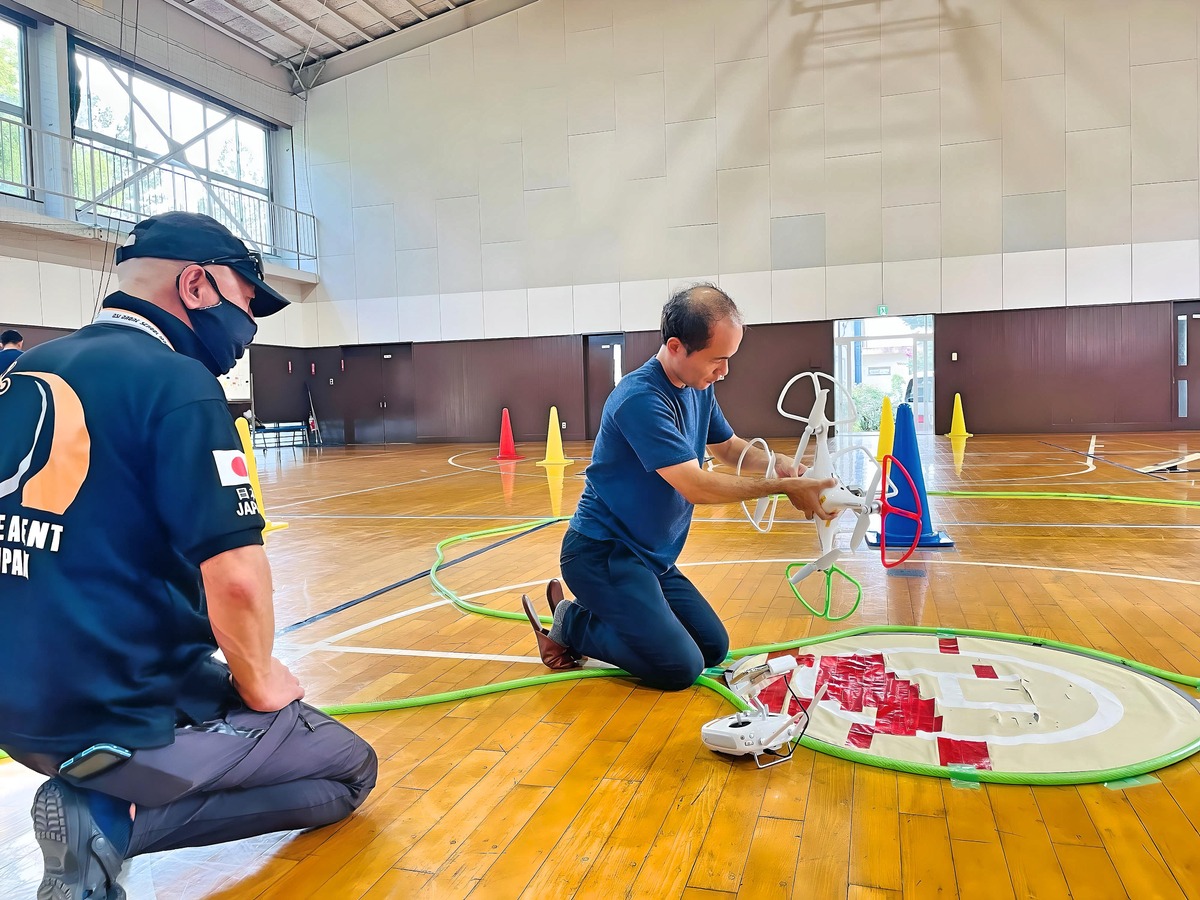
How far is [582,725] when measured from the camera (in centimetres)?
252

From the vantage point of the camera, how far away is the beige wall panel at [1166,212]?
14.1 meters

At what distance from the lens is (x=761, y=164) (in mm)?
15930

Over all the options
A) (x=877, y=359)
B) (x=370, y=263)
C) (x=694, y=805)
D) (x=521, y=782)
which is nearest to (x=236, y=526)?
(x=521, y=782)

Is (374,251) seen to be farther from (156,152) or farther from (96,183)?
(96,183)

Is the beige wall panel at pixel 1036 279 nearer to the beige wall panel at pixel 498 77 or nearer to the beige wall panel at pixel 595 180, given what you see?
the beige wall panel at pixel 595 180

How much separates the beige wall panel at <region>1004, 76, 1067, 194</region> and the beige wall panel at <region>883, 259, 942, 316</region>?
1.87m

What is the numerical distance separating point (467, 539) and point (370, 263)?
14087 mm

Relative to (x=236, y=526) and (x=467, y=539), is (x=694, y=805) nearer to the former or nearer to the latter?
(x=236, y=526)

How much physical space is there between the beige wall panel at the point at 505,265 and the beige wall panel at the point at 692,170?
3.40m

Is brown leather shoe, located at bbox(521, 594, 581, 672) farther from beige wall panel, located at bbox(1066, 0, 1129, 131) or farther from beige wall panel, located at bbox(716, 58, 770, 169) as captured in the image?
beige wall panel, located at bbox(1066, 0, 1129, 131)

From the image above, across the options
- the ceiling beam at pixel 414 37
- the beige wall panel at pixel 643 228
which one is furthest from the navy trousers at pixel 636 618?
the ceiling beam at pixel 414 37

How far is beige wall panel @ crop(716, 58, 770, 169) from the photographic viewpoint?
1585 cm

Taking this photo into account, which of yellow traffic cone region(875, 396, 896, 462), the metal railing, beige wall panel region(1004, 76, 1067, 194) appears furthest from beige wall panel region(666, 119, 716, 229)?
yellow traffic cone region(875, 396, 896, 462)

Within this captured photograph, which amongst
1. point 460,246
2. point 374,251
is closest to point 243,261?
point 460,246
